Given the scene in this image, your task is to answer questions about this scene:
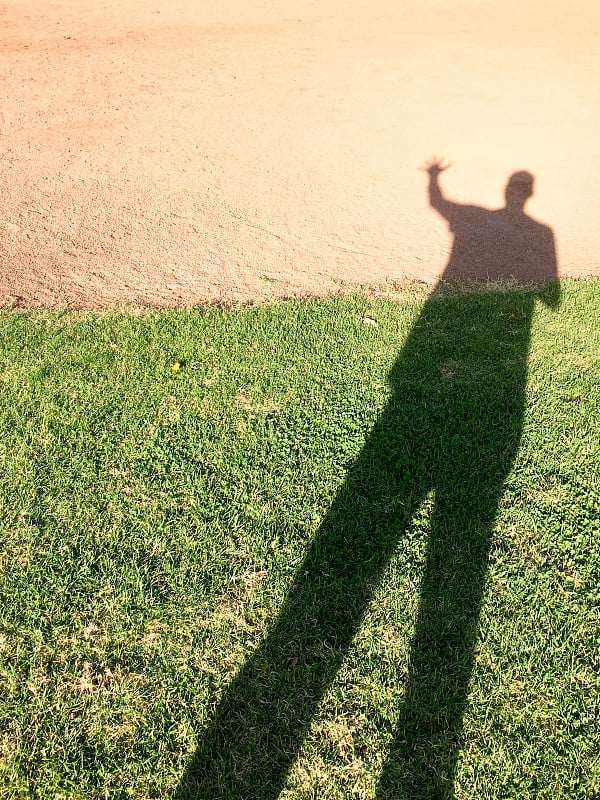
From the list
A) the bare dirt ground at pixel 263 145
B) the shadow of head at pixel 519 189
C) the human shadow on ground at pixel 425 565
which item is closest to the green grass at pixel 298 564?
the human shadow on ground at pixel 425 565

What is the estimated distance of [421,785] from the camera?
2502mm

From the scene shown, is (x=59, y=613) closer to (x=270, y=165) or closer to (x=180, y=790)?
(x=180, y=790)

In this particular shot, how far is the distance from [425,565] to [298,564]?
69cm

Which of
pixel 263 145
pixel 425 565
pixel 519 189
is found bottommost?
pixel 425 565

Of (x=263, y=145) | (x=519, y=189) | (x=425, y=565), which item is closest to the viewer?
(x=425, y=565)

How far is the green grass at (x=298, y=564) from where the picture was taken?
8.50 feet

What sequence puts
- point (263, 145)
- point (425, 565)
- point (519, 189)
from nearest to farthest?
1. point (425, 565)
2. point (519, 189)
3. point (263, 145)

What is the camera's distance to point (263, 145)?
9.13 m

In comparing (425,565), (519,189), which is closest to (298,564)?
(425,565)

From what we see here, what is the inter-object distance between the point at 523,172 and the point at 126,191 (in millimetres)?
5392

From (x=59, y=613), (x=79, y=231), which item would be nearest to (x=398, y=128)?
(x=79, y=231)

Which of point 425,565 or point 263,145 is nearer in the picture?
point 425,565

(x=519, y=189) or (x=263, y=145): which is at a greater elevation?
(x=263, y=145)

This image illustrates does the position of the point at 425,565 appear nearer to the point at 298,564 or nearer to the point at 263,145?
the point at 298,564
